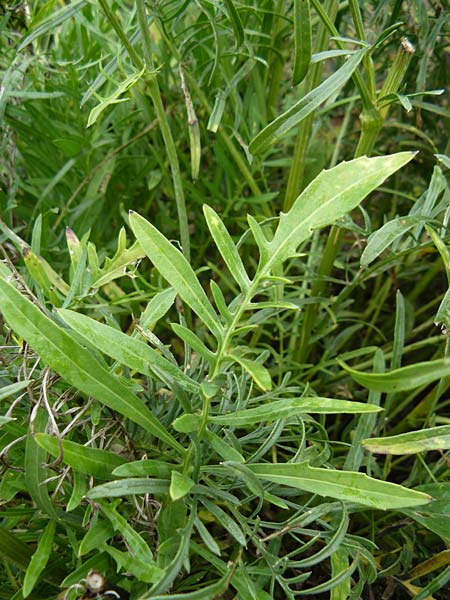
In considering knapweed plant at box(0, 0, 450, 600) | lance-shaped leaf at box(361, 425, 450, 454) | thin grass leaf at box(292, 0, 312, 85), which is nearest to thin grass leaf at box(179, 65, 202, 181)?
knapweed plant at box(0, 0, 450, 600)

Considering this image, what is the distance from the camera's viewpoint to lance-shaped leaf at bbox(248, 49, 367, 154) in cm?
45

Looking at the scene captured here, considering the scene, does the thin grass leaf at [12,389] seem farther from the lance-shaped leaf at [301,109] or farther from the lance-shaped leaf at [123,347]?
the lance-shaped leaf at [301,109]

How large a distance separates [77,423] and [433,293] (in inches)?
23.5

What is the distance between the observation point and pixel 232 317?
0.39m

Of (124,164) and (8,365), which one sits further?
(124,164)

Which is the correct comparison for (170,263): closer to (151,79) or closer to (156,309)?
(156,309)

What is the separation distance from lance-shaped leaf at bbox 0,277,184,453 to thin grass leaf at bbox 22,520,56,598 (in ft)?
0.33

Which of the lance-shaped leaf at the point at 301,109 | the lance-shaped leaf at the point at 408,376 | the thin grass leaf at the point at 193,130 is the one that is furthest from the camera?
the thin grass leaf at the point at 193,130

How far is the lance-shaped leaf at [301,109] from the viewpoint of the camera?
0.45 meters

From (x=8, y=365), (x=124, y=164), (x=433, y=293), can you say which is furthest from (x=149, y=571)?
(x=433, y=293)

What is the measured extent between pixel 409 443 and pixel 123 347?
0.16 m

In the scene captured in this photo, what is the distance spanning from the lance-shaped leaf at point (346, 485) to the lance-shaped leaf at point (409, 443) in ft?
0.06

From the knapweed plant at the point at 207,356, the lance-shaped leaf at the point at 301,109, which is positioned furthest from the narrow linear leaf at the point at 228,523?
the lance-shaped leaf at the point at 301,109

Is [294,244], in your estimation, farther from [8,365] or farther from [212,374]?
[8,365]
